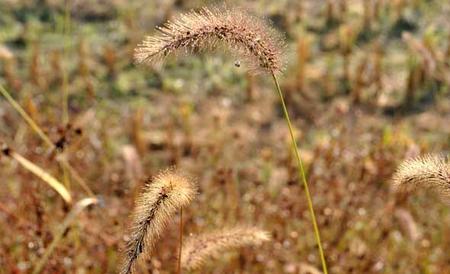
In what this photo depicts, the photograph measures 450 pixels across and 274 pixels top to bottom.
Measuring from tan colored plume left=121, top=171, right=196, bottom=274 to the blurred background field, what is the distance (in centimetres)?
118

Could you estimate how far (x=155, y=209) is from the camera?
2.04 metres

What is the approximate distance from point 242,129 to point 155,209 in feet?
12.2

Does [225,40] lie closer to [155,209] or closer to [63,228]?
[155,209]

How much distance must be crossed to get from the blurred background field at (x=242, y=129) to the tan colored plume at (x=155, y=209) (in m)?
1.18

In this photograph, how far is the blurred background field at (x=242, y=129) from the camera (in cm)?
420

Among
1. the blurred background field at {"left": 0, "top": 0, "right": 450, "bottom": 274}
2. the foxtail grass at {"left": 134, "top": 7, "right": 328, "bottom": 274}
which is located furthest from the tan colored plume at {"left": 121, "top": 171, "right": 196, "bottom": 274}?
the blurred background field at {"left": 0, "top": 0, "right": 450, "bottom": 274}

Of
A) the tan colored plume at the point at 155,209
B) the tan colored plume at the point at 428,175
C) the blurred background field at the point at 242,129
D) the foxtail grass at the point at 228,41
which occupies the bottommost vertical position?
the tan colored plume at the point at 155,209

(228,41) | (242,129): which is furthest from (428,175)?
(242,129)

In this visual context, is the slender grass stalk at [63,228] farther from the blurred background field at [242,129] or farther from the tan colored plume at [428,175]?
the tan colored plume at [428,175]

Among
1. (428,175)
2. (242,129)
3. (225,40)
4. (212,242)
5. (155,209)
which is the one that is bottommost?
(155,209)

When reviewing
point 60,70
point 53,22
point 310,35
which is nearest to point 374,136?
point 310,35

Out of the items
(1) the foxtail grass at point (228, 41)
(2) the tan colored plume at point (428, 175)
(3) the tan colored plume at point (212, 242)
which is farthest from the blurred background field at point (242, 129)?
(2) the tan colored plume at point (428, 175)

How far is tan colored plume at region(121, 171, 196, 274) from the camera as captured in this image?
196cm

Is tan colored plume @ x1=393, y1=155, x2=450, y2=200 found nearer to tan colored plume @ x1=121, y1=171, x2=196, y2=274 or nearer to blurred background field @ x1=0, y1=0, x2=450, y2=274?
tan colored plume @ x1=121, y1=171, x2=196, y2=274
